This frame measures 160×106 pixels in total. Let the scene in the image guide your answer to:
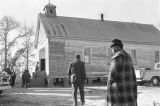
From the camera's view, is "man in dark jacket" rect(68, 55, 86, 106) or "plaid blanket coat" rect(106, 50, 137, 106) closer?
"plaid blanket coat" rect(106, 50, 137, 106)

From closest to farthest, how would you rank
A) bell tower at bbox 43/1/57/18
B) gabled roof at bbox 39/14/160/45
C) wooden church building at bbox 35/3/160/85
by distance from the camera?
wooden church building at bbox 35/3/160/85, gabled roof at bbox 39/14/160/45, bell tower at bbox 43/1/57/18

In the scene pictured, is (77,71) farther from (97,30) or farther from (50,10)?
(50,10)

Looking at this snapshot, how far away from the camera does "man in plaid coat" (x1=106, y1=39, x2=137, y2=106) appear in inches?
228

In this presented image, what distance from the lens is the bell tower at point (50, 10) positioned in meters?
32.6

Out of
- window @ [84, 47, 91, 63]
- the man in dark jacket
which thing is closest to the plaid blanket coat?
the man in dark jacket

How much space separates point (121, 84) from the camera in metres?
5.82

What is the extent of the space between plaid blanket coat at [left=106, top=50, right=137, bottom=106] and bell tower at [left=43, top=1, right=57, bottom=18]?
2724 centimetres

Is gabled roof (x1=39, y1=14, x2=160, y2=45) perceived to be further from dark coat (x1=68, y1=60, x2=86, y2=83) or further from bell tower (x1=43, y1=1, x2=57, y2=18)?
dark coat (x1=68, y1=60, x2=86, y2=83)

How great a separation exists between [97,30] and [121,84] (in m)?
27.7

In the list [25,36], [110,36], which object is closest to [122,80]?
[110,36]

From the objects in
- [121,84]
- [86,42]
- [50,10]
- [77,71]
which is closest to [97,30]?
[86,42]

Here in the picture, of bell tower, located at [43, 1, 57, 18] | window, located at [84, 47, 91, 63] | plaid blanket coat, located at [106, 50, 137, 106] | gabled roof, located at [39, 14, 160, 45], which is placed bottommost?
plaid blanket coat, located at [106, 50, 137, 106]

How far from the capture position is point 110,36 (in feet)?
108

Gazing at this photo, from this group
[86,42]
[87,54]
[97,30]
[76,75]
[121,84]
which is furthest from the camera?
[97,30]
